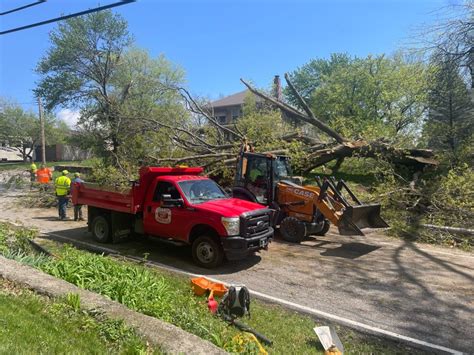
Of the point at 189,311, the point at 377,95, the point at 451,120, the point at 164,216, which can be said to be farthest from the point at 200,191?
the point at 377,95

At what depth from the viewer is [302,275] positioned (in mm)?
7508

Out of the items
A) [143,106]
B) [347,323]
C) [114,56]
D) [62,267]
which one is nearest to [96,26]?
[114,56]

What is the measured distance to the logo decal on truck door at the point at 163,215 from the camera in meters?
8.55

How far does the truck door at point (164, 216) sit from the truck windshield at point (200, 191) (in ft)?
0.69

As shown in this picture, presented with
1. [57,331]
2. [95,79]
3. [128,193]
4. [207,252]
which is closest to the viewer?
[57,331]

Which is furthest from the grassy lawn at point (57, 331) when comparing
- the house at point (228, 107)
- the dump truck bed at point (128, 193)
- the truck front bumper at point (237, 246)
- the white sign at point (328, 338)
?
the house at point (228, 107)

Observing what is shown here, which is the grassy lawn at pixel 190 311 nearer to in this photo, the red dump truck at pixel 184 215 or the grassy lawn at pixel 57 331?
the grassy lawn at pixel 57 331

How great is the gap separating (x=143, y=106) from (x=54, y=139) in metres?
38.4

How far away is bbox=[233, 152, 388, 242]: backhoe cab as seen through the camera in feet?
31.4

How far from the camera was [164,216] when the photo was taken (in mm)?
8633

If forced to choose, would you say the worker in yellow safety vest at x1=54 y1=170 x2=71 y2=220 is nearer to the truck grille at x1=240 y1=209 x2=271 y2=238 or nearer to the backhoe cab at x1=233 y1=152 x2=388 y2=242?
the backhoe cab at x1=233 y1=152 x2=388 y2=242

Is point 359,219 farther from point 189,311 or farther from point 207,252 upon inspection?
point 189,311

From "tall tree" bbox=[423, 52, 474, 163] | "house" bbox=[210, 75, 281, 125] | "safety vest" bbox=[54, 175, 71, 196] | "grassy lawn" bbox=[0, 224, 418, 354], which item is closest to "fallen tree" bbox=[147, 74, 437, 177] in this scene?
"tall tree" bbox=[423, 52, 474, 163]

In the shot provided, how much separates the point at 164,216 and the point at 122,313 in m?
4.81
